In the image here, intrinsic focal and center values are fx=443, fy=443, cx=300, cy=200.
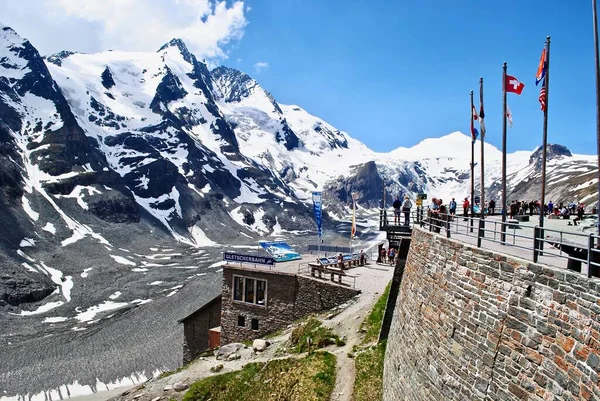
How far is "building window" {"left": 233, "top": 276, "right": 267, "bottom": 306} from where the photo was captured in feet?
99.6

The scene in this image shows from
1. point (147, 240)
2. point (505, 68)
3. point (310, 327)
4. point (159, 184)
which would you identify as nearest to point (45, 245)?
point (147, 240)

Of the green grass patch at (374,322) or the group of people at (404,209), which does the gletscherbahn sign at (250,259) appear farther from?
the group of people at (404,209)

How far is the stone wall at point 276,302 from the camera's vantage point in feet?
93.9

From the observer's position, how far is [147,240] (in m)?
148

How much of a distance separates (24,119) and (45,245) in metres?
87.9

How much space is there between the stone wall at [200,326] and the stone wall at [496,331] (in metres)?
23.4

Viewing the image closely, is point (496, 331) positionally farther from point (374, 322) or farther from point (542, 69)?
point (374, 322)

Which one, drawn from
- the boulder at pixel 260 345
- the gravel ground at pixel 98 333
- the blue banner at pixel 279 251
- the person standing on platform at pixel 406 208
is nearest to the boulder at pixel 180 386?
the boulder at pixel 260 345

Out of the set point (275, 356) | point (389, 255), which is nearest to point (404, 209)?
point (275, 356)

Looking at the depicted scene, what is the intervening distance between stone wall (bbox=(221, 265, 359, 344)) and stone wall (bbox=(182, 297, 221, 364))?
3403 mm

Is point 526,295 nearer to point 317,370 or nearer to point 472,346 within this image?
point 472,346

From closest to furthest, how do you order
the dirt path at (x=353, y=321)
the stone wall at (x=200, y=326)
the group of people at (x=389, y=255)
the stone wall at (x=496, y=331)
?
the stone wall at (x=496, y=331) < the dirt path at (x=353, y=321) < the stone wall at (x=200, y=326) < the group of people at (x=389, y=255)

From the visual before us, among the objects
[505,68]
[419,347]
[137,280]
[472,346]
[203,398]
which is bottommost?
[137,280]

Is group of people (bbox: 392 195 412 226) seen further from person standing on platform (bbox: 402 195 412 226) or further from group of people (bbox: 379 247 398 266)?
group of people (bbox: 379 247 398 266)
